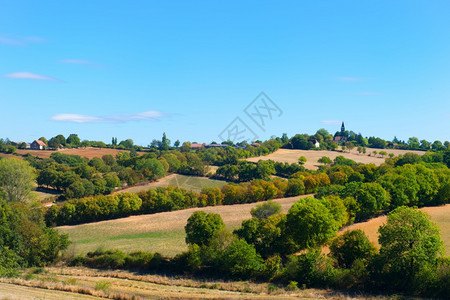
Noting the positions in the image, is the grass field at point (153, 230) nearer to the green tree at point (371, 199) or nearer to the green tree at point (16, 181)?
the green tree at point (371, 199)

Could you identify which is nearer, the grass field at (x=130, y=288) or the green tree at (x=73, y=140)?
the grass field at (x=130, y=288)

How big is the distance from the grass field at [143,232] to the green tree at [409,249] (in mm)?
21290

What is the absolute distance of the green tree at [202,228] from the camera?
116 feet

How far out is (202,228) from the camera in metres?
35.6

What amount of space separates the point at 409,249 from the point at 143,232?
3480cm

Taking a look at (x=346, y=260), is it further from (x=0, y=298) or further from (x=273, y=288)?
(x=0, y=298)

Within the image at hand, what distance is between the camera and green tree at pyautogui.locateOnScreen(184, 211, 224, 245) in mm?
35375

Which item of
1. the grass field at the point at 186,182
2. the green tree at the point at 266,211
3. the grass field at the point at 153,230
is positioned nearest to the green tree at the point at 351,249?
the grass field at the point at 153,230

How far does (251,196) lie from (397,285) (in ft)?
151

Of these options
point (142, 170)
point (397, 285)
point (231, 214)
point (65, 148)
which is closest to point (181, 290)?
point (397, 285)

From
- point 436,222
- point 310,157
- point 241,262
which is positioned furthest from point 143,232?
point 310,157

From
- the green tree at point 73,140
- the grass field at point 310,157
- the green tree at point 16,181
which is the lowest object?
the green tree at point 16,181

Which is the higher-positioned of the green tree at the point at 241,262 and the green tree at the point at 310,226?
the green tree at the point at 310,226

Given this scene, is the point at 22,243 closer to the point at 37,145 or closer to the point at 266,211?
the point at 266,211
